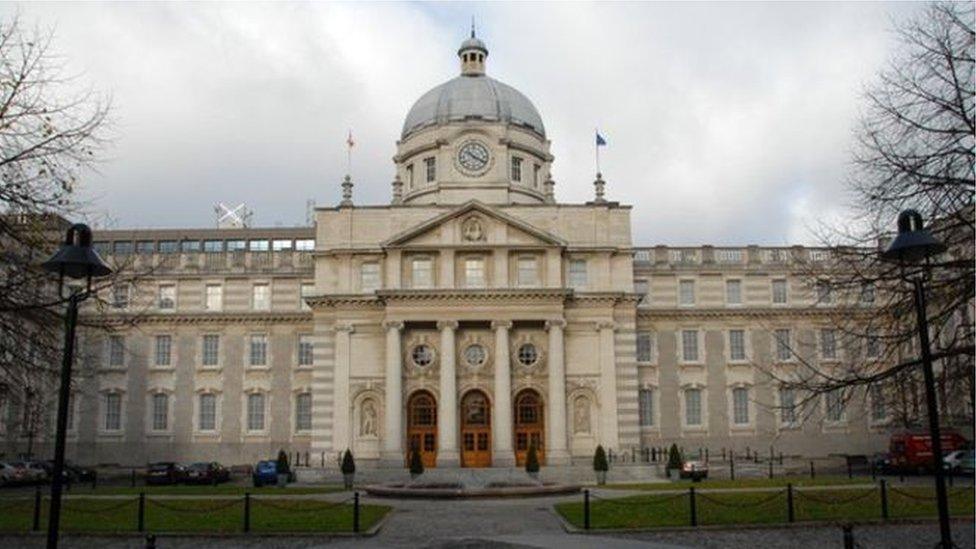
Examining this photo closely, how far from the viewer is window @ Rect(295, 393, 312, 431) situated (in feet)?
208

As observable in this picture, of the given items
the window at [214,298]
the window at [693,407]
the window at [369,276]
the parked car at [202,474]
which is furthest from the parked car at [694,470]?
the window at [214,298]

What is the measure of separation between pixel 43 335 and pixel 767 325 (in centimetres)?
5042

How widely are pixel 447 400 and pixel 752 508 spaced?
2827 centimetres

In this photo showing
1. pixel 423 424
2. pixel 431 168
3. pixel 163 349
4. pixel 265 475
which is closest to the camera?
pixel 265 475

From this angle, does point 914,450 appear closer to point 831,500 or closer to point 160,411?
point 831,500

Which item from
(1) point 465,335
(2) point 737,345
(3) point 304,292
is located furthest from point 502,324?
(2) point 737,345

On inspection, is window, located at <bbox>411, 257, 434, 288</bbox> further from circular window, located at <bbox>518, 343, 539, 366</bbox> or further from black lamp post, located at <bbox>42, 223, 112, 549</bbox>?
black lamp post, located at <bbox>42, 223, 112, 549</bbox>

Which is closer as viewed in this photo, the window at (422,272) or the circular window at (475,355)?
the circular window at (475,355)

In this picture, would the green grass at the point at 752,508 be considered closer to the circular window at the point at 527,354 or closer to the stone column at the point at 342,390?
the circular window at the point at 527,354

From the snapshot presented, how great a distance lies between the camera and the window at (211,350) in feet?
212

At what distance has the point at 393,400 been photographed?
183 ft

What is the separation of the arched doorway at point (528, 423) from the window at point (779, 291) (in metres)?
19.4

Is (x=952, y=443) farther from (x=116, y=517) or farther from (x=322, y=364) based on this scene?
(x=116, y=517)

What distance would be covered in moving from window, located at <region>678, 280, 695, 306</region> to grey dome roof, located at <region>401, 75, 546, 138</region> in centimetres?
1508
